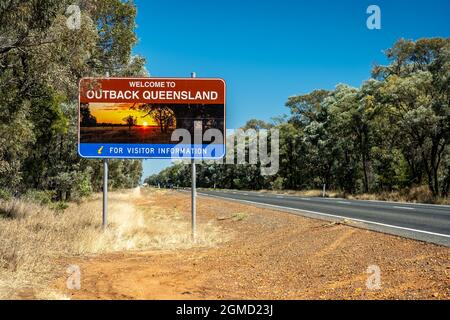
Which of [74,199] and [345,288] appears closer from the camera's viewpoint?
[345,288]

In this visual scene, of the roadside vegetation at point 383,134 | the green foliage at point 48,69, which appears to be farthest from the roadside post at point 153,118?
the roadside vegetation at point 383,134

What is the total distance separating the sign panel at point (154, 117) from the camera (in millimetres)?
14523

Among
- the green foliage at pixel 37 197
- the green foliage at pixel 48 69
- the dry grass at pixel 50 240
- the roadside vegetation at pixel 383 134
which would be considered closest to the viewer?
the dry grass at pixel 50 240

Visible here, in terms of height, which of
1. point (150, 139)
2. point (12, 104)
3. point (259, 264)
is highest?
point (12, 104)

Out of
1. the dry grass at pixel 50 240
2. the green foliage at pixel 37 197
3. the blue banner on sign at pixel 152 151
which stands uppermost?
the blue banner on sign at pixel 152 151

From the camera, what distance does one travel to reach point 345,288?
7.21 metres

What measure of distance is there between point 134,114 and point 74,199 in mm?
16157

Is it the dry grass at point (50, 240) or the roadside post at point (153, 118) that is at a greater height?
the roadside post at point (153, 118)

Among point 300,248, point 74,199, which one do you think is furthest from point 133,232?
point 74,199

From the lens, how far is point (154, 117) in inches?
582

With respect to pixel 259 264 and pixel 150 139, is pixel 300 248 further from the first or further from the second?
pixel 150 139

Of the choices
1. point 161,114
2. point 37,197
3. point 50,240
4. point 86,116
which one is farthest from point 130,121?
point 37,197

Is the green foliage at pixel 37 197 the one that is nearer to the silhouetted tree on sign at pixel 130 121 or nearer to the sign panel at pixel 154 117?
the sign panel at pixel 154 117
